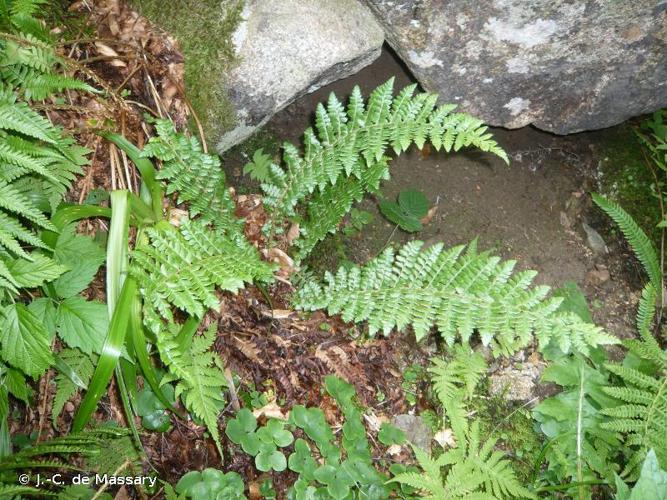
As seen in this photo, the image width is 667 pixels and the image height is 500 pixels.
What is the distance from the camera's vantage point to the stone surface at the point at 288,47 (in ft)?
10.5

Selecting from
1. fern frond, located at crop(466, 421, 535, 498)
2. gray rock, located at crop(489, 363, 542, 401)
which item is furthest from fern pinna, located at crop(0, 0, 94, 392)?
gray rock, located at crop(489, 363, 542, 401)

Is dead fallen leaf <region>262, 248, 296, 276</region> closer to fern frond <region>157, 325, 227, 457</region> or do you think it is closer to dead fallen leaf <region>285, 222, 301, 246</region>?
dead fallen leaf <region>285, 222, 301, 246</region>

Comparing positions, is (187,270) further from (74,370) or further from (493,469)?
(493,469)

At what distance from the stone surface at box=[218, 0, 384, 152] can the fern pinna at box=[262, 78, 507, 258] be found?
1.51ft

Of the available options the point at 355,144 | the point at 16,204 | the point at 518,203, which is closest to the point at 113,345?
the point at 16,204

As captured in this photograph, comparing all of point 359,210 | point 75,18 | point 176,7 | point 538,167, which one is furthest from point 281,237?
point 538,167

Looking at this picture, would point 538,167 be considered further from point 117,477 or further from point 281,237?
point 117,477

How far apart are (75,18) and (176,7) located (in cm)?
60

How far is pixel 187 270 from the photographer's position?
2.35m

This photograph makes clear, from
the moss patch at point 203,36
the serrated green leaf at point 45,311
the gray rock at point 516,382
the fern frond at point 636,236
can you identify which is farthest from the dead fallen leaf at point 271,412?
the fern frond at point 636,236

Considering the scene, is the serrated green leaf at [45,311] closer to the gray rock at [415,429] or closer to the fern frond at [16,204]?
the fern frond at [16,204]

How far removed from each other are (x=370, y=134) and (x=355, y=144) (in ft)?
0.32

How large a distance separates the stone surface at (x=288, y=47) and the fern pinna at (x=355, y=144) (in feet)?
1.51

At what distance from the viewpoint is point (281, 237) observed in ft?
11.6
